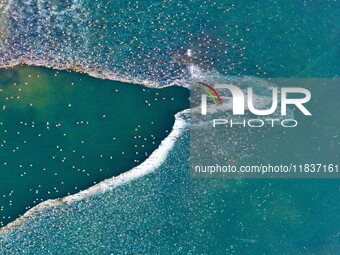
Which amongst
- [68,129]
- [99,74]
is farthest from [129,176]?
[99,74]

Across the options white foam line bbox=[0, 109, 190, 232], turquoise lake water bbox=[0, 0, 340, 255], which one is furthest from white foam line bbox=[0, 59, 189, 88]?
white foam line bbox=[0, 109, 190, 232]

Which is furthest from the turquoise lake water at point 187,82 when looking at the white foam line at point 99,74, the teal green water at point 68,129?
the teal green water at point 68,129

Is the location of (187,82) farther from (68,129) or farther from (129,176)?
(68,129)

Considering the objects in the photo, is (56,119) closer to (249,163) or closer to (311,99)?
(249,163)

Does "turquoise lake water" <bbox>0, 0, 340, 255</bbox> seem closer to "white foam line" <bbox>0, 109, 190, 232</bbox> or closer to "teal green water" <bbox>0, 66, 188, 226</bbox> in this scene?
"white foam line" <bbox>0, 109, 190, 232</bbox>

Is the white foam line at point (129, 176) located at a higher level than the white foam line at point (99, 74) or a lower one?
lower

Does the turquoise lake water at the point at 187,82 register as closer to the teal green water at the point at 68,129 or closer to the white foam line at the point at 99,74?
the white foam line at the point at 99,74

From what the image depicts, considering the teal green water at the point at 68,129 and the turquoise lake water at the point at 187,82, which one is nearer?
the turquoise lake water at the point at 187,82
